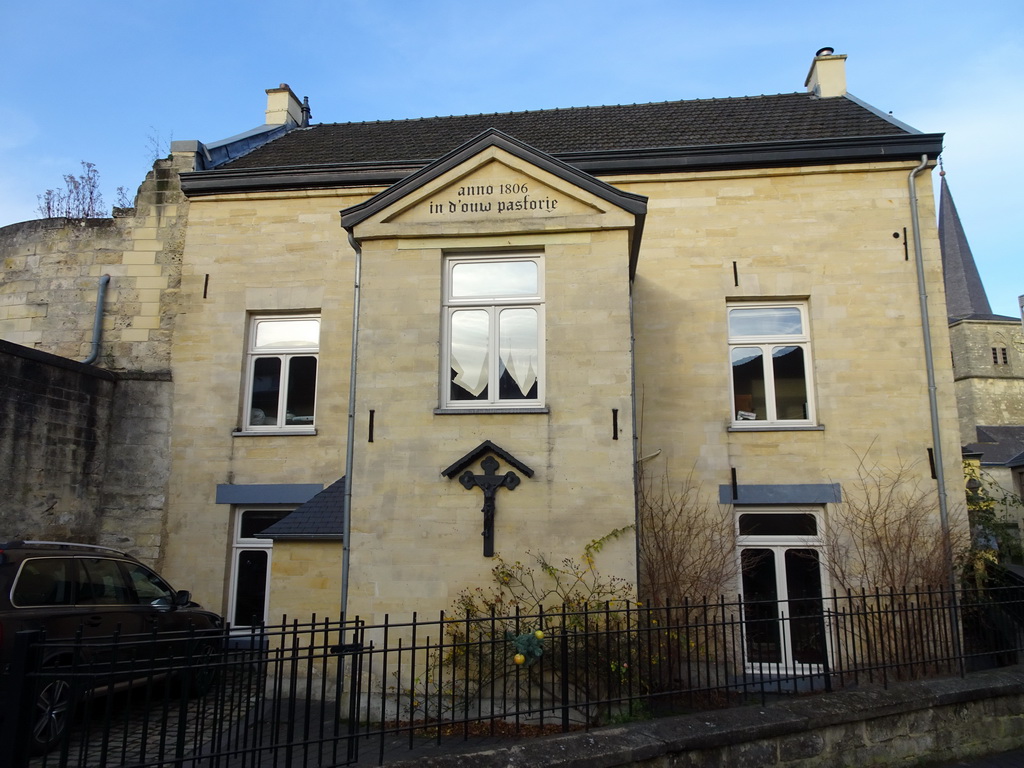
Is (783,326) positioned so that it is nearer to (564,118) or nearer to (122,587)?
(564,118)

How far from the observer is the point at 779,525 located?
34.5 feet

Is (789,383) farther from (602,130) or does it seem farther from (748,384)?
(602,130)

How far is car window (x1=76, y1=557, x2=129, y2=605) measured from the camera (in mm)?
7697

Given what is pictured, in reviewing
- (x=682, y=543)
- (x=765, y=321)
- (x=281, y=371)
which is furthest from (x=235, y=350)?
(x=765, y=321)

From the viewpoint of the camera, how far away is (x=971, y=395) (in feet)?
207

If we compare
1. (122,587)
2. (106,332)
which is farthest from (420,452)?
(106,332)

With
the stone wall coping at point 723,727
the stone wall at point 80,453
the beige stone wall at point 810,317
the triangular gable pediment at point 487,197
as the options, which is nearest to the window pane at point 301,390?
the stone wall at point 80,453

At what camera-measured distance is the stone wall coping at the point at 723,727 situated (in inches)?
189

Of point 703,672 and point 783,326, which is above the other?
point 783,326

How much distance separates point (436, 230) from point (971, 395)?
66.9 m

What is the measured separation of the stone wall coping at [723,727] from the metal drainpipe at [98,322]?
10220mm

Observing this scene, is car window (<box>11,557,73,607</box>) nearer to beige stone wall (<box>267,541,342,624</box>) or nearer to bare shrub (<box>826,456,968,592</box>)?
beige stone wall (<box>267,541,342,624</box>)

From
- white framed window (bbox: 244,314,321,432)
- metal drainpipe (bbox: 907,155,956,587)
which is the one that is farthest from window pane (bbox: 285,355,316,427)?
metal drainpipe (bbox: 907,155,956,587)

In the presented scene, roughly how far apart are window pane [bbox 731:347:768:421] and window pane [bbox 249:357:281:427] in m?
7.02
